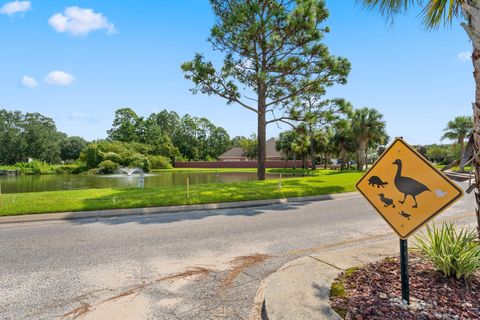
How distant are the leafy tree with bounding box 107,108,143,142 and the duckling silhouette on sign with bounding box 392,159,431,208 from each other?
83133mm

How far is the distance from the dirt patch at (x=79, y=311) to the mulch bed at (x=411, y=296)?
261 centimetres

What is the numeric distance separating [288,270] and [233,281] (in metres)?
0.75

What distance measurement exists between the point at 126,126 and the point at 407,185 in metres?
86.7

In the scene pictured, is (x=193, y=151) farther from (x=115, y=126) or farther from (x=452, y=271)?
(x=452, y=271)

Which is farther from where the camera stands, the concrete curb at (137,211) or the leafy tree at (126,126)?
the leafy tree at (126,126)

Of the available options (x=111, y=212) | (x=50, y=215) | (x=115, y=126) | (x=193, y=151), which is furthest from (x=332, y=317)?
(x=115, y=126)

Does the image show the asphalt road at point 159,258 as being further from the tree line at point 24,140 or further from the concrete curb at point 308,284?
the tree line at point 24,140

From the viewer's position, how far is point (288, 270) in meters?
4.00

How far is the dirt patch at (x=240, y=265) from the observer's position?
13.1 feet

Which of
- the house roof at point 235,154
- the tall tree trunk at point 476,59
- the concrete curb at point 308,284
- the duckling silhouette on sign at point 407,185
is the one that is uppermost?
the house roof at point 235,154

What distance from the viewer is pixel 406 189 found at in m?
2.79

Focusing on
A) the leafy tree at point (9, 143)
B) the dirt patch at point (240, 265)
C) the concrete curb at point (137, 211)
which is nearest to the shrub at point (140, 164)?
the leafy tree at point (9, 143)

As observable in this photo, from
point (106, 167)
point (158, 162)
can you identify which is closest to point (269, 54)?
point (106, 167)

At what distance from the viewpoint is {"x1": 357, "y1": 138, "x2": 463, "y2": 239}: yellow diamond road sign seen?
260 centimetres
